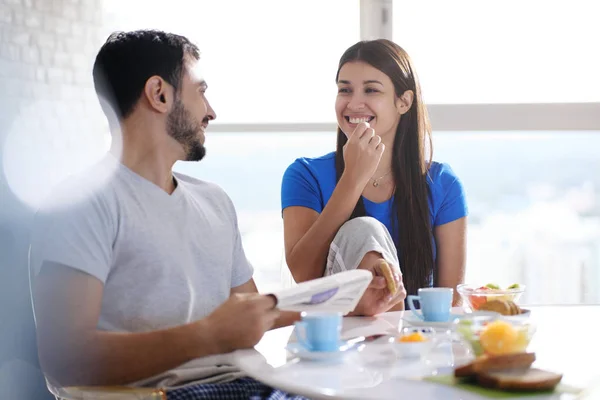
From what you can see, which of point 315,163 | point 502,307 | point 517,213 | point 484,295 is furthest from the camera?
point 517,213

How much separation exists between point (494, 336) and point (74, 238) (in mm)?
772

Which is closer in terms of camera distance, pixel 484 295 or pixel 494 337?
pixel 494 337

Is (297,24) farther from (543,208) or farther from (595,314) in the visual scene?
(595,314)

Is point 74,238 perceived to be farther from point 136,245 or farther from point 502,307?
point 502,307

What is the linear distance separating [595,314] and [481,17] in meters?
2.03

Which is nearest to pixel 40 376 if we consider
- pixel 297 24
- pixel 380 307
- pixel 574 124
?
pixel 380 307

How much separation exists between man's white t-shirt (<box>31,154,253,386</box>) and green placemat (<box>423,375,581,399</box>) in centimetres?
64

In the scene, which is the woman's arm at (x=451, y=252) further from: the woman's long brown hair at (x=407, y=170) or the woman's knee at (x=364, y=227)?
the woman's knee at (x=364, y=227)

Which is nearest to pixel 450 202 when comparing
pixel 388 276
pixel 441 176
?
pixel 441 176

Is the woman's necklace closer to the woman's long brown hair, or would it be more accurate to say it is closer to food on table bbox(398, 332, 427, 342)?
the woman's long brown hair

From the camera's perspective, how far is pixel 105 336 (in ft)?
4.71

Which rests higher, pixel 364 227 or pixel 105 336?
pixel 364 227

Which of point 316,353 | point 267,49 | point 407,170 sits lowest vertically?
point 316,353

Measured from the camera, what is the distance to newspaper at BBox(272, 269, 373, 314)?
1.40 metres
